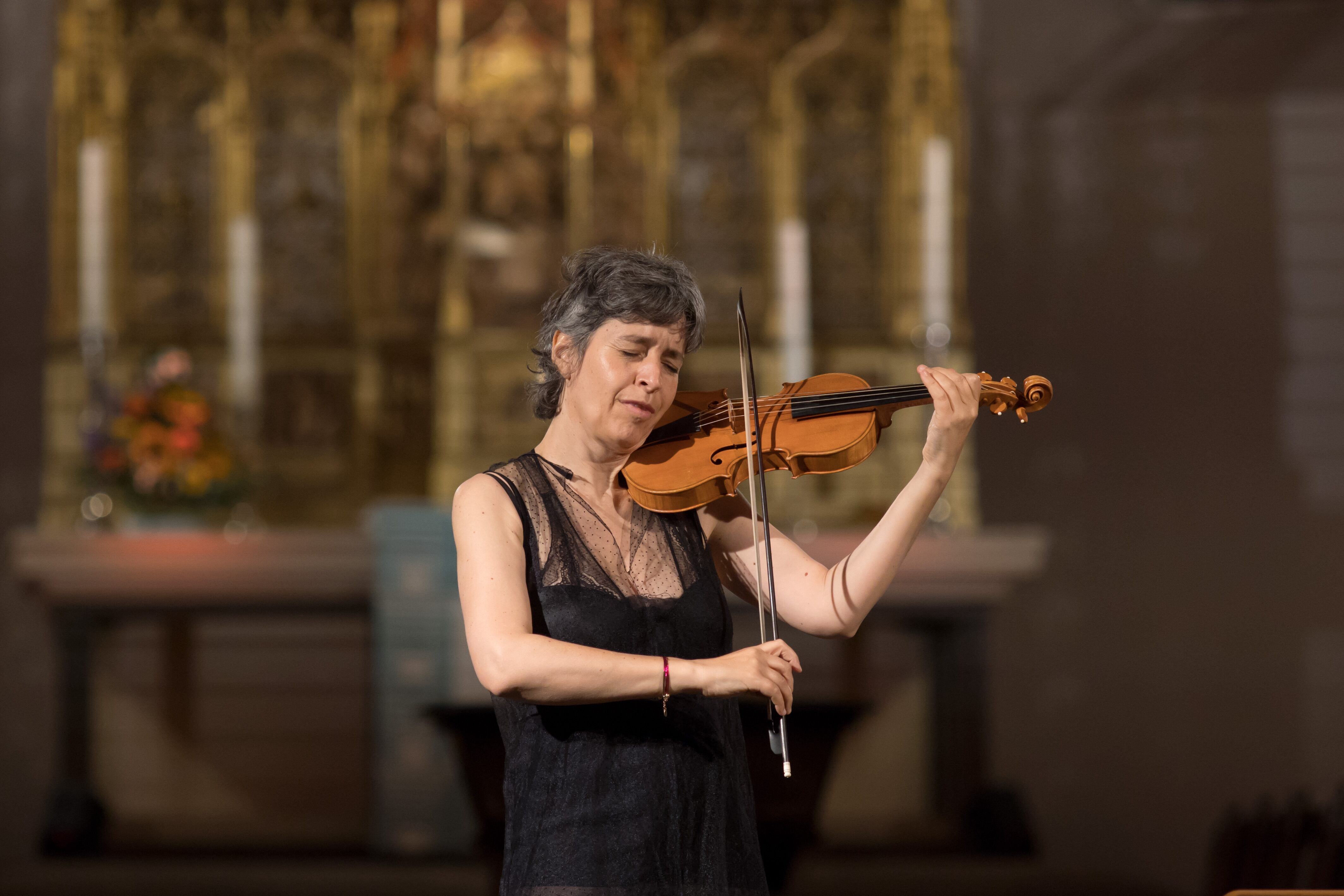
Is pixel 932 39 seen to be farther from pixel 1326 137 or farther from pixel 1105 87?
pixel 1326 137

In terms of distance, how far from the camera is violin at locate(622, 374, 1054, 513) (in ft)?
5.00

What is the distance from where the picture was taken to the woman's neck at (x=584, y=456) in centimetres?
155

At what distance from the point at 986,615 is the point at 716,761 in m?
3.35

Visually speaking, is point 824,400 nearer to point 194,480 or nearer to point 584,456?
point 584,456

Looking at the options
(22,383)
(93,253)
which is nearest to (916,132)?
(93,253)

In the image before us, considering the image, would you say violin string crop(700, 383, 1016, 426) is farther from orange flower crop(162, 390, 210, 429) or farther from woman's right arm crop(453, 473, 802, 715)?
orange flower crop(162, 390, 210, 429)

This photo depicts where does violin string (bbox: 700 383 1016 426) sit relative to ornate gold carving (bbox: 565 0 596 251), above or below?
below

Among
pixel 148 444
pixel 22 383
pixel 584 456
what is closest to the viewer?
pixel 584 456

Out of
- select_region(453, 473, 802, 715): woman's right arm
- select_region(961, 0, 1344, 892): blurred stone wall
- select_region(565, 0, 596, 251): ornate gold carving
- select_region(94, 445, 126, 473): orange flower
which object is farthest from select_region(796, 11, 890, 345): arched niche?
select_region(453, 473, 802, 715): woman's right arm

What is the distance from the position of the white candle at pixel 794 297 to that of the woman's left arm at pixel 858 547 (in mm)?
3382

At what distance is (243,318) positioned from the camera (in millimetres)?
5137

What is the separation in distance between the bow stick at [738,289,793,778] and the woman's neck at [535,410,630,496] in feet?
0.46

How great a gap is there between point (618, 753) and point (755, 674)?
0.69 feet

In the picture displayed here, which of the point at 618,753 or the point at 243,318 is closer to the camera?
the point at 618,753
